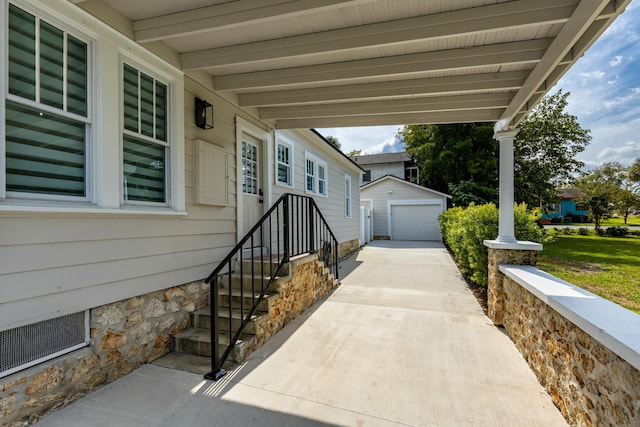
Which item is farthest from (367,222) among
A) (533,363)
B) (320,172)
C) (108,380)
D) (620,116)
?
(620,116)

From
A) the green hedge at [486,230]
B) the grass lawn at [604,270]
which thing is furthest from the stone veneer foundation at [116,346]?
the grass lawn at [604,270]

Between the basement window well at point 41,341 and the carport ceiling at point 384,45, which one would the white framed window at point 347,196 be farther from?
the basement window well at point 41,341

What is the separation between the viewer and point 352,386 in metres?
2.62

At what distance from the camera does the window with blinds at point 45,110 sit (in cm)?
204

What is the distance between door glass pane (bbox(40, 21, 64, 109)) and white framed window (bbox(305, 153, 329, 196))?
5.34m

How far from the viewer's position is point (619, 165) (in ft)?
94.6

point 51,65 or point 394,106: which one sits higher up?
point 394,106

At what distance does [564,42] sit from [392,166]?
21.2m

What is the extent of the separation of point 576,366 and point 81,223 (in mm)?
3737

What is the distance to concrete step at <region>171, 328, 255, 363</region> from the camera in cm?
302

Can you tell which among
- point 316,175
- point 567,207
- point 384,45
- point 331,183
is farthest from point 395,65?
point 567,207

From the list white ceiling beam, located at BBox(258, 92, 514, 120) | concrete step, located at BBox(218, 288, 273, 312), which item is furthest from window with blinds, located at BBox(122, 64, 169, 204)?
white ceiling beam, located at BBox(258, 92, 514, 120)

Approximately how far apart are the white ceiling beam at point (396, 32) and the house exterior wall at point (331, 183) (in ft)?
7.63

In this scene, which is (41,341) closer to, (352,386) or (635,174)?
(352,386)
